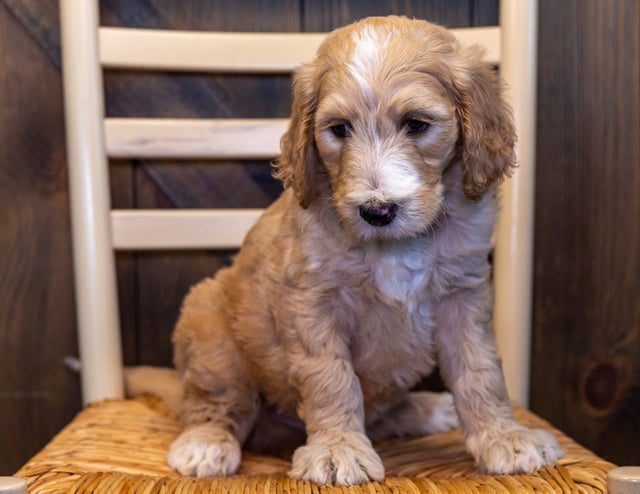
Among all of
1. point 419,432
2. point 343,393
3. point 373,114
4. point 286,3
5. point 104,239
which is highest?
point 286,3

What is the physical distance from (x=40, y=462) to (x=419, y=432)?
2.05 feet

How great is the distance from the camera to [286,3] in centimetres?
174

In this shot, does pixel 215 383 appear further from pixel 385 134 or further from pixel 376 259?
pixel 385 134

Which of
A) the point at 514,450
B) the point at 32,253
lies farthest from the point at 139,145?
the point at 514,450

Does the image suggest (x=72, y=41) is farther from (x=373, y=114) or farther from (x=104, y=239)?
(x=373, y=114)


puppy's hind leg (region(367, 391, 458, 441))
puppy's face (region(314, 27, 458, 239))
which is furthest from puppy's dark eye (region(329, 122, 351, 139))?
puppy's hind leg (region(367, 391, 458, 441))

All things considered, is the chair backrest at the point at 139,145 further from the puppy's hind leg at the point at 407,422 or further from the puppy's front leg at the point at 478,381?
the puppy's front leg at the point at 478,381

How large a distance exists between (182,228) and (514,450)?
784 millimetres

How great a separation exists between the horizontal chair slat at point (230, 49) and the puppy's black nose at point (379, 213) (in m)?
0.61

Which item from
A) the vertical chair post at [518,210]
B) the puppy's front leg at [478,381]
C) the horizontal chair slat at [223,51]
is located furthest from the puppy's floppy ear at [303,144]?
the vertical chair post at [518,210]

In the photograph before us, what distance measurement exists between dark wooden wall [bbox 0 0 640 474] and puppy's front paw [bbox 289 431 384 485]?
2.52ft

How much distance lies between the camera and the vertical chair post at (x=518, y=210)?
A: 4.97 feet

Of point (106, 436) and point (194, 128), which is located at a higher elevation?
point (194, 128)

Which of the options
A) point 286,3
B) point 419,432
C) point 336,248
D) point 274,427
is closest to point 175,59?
point 286,3
